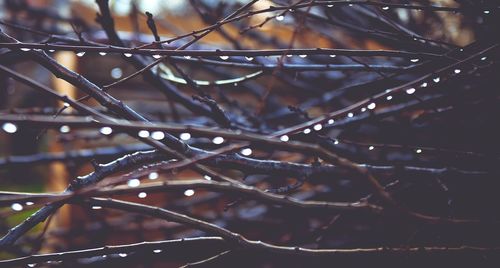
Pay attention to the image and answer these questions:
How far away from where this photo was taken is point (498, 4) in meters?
1.23

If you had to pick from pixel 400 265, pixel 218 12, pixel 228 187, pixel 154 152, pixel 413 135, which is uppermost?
pixel 218 12

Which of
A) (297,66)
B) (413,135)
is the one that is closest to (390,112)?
(297,66)

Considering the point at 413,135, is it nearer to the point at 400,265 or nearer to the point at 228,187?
the point at 400,265

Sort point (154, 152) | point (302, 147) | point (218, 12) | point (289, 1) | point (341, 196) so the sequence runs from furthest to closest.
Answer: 1. point (341, 196)
2. point (218, 12)
3. point (289, 1)
4. point (154, 152)
5. point (302, 147)

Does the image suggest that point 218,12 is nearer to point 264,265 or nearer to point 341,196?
point 341,196

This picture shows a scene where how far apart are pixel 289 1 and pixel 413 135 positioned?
0.92m

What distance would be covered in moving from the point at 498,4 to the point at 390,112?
46 cm

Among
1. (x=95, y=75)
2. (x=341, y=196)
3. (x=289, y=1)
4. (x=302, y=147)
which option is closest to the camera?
(x=302, y=147)

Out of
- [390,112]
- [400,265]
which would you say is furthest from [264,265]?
[390,112]

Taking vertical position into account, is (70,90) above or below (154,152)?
above

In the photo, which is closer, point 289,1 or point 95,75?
point 289,1

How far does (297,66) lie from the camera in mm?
1266

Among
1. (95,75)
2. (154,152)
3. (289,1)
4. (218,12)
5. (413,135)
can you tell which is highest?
(95,75)

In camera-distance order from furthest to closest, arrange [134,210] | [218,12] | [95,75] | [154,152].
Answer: [95,75] < [218,12] < [154,152] < [134,210]
